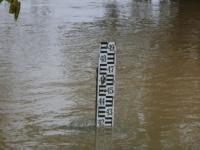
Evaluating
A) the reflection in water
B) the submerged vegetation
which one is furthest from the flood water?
the submerged vegetation

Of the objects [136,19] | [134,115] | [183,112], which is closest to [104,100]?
[134,115]

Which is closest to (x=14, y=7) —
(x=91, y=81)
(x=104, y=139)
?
(x=104, y=139)

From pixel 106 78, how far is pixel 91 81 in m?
2.46

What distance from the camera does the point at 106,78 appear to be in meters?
7.40

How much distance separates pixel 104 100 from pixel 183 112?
1.47m

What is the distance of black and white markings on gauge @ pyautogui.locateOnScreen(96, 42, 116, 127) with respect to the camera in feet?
24.2

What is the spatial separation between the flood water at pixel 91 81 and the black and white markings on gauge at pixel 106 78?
319 millimetres

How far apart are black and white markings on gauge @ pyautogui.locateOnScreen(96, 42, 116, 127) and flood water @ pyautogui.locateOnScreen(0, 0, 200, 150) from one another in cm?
32

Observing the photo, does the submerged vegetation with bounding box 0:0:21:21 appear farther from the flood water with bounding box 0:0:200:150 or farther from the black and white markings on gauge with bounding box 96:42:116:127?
the black and white markings on gauge with bounding box 96:42:116:127

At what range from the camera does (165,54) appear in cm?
1230

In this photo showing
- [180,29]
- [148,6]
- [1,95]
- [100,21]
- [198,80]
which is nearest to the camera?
[1,95]

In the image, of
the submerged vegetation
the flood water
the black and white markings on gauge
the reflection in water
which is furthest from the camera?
the black and white markings on gauge

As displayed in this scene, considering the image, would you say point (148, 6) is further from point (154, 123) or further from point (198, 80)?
point (154, 123)

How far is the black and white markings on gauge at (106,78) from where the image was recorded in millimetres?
7363
